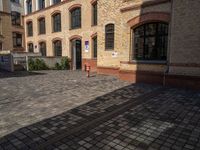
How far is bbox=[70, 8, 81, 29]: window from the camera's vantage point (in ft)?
62.1

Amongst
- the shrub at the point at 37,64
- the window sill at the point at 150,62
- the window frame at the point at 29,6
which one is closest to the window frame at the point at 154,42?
the window sill at the point at 150,62

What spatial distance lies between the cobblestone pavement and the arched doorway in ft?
43.6

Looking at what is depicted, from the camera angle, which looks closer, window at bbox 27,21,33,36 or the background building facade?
the background building facade

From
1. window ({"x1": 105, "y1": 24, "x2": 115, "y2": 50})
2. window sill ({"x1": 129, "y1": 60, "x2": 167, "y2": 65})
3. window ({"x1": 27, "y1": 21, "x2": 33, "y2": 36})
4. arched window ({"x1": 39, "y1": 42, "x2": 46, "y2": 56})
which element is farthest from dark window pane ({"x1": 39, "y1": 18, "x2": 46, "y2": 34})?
window sill ({"x1": 129, "y1": 60, "x2": 167, "y2": 65})

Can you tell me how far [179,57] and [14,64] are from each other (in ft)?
46.3

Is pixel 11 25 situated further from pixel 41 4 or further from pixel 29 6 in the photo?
pixel 41 4

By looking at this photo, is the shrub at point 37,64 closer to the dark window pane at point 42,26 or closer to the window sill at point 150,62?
the dark window pane at point 42,26

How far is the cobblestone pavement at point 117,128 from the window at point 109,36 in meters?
7.03

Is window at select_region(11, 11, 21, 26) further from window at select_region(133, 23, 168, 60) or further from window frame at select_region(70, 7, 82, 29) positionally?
window at select_region(133, 23, 168, 60)

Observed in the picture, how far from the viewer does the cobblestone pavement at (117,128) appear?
386 cm

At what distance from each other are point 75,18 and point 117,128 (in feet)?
54.5

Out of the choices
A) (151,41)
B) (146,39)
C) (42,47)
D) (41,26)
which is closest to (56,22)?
(41,26)

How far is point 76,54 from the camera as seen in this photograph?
20.1 metres

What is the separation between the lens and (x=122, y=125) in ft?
15.8
